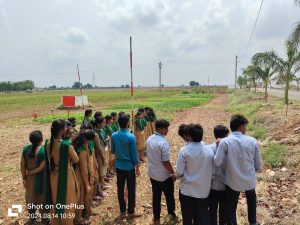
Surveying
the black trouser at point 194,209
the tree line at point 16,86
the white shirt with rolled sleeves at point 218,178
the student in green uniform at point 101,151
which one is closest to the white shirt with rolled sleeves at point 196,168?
the black trouser at point 194,209

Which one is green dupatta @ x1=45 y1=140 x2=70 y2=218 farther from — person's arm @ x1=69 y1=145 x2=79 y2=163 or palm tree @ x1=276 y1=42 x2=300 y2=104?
palm tree @ x1=276 y1=42 x2=300 y2=104

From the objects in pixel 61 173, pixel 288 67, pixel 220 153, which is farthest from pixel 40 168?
pixel 288 67

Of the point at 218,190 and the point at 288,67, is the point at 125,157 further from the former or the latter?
the point at 288,67

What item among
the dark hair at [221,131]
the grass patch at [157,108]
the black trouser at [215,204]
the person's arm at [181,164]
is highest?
the dark hair at [221,131]

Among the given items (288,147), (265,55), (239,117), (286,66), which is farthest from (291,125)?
(265,55)

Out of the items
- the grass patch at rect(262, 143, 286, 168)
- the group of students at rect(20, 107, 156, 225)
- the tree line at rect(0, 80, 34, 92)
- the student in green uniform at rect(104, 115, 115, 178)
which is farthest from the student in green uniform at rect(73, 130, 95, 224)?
the tree line at rect(0, 80, 34, 92)

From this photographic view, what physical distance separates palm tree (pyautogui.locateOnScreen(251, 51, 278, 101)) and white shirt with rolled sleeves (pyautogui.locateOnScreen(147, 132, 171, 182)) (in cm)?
2162

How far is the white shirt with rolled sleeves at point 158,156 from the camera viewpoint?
4.82m

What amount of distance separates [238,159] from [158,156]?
3.90 feet

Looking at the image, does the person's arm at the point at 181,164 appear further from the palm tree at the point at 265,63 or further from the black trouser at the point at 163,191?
the palm tree at the point at 265,63

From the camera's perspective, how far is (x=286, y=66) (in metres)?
22.5

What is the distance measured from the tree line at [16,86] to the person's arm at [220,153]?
137574 mm

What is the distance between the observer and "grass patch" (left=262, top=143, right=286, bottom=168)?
27.0ft

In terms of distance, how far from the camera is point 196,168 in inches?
167
